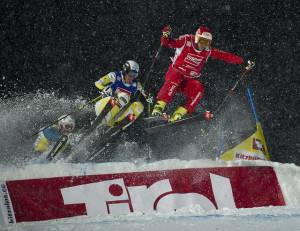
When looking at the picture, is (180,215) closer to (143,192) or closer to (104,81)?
(143,192)

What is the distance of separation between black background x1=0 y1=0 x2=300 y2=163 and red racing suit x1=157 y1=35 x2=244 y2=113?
8.03ft

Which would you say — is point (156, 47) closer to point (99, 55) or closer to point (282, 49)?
point (99, 55)

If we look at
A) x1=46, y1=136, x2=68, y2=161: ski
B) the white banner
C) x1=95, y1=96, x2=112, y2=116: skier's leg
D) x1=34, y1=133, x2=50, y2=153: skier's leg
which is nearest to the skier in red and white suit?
x1=95, y1=96, x2=112, y2=116: skier's leg

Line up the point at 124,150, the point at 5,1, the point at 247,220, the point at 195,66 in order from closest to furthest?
the point at 247,220, the point at 195,66, the point at 124,150, the point at 5,1

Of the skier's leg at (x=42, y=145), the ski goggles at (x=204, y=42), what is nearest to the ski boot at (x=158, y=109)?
the ski goggles at (x=204, y=42)

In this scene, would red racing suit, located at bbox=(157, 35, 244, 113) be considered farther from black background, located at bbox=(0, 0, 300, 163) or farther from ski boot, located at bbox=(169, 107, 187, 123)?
black background, located at bbox=(0, 0, 300, 163)

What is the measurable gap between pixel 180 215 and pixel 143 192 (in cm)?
94

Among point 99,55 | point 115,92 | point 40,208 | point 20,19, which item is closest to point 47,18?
point 20,19

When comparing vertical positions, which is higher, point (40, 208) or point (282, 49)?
point (282, 49)

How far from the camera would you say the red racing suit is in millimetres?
7055

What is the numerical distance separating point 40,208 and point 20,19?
546 centimetres

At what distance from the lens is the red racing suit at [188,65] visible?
705 centimetres

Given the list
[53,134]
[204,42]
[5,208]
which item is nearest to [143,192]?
[5,208]

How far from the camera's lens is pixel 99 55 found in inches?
392
